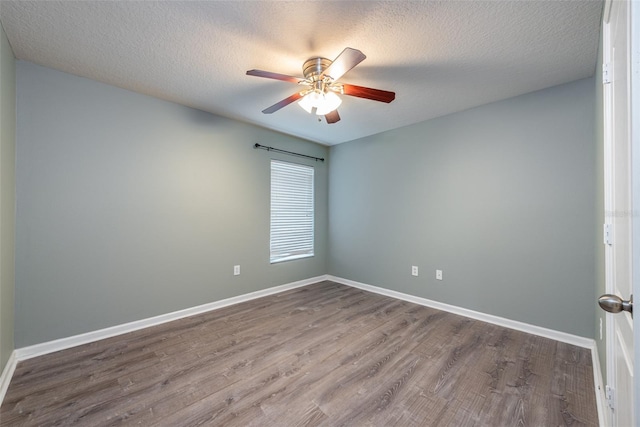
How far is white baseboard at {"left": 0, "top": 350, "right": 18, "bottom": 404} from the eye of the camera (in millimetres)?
1655

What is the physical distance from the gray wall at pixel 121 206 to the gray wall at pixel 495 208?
6.24 feet

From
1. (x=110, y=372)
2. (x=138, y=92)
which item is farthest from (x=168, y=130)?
(x=110, y=372)

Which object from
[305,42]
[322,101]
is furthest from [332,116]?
[305,42]

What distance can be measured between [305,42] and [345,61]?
0.39 metres

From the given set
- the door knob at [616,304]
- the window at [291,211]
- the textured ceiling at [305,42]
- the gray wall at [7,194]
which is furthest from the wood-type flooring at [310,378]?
the textured ceiling at [305,42]

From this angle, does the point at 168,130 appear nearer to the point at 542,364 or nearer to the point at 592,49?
the point at 592,49

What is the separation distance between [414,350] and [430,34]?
2437 mm

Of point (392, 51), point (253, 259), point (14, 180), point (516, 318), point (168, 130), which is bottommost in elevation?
point (516, 318)

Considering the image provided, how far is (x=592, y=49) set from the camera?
6.08ft

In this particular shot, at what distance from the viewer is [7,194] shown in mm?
1838

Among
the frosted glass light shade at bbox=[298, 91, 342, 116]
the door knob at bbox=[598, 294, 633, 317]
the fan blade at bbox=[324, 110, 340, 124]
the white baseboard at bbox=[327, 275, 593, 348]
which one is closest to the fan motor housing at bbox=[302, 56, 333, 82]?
the frosted glass light shade at bbox=[298, 91, 342, 116]

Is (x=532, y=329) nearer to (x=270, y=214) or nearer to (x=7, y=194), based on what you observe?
(x=270, y=214)

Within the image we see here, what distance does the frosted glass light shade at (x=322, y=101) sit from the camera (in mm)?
2010

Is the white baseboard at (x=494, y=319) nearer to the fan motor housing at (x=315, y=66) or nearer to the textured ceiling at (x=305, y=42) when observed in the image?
the textured ceiling at (x=305, y=42)
